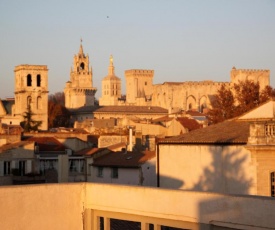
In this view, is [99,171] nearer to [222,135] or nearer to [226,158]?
[222,135]

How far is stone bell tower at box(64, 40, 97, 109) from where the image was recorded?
17962 centimetres

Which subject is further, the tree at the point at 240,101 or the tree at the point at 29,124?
the tree at the point at 29,124

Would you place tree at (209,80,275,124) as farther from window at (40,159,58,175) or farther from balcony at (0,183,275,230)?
balcony at (0,183,275,230)

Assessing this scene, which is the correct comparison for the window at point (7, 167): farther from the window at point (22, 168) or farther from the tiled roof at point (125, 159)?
the tiled roof at point (125, 159)

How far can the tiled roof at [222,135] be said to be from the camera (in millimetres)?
26250

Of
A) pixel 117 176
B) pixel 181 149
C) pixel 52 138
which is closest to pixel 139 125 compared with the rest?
pixel 52 138

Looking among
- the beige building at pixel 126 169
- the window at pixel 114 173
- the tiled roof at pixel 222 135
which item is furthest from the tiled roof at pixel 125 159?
the tiled roof at pixel 222 135

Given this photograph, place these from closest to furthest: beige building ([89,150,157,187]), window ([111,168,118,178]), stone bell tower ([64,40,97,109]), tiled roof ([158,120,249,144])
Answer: tiled roof ([158,120,249,144]) → beige building ([89,150,157,187]) → window ([111,168,118,178]) → stone bell tower ([64,40,97,109])

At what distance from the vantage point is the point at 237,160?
1006 inches

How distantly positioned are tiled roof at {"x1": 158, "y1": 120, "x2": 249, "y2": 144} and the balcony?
29.6ft

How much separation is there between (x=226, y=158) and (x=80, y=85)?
513 ft

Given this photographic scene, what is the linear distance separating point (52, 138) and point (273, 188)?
28225 mm

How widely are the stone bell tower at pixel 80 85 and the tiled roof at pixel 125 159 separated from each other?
137 meters

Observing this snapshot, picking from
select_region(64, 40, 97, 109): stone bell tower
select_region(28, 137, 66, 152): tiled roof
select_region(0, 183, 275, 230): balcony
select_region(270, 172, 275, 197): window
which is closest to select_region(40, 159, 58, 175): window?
select_region(28, 137, 66, 152): tiled roof
